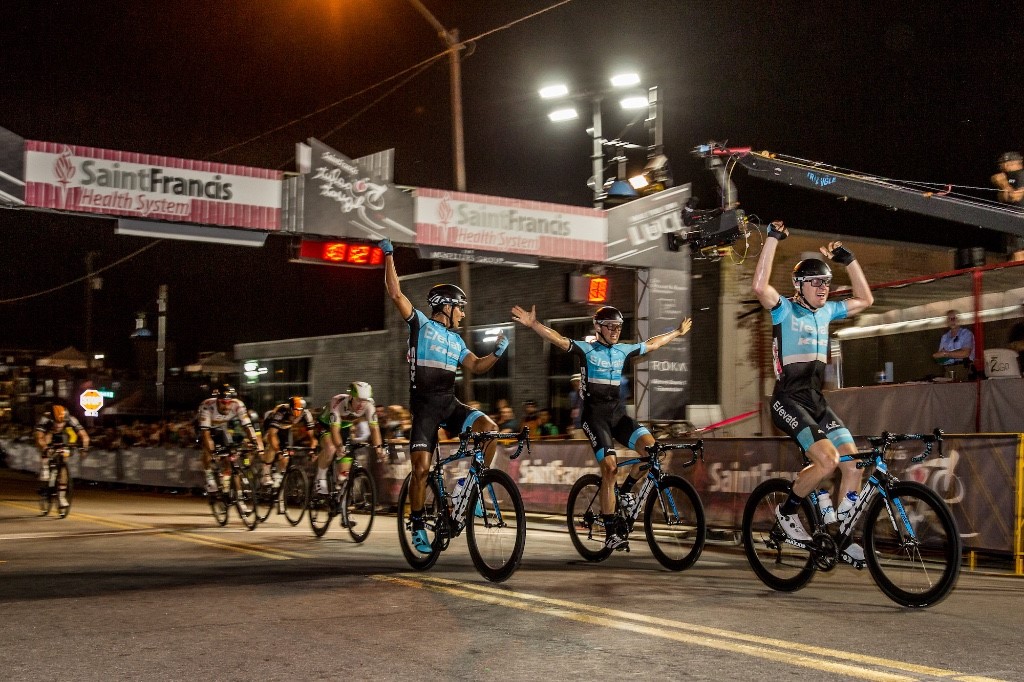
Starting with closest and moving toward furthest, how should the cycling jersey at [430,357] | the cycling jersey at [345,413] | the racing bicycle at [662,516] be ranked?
the racing bicycle at [662,516] → the cycling jersey at [430,357] → the cycling jersey at [345,413]

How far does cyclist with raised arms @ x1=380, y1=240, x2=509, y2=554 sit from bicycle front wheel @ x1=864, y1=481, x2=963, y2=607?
319 centimetres

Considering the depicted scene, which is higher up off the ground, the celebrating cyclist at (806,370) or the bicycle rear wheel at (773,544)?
the celebrating cyclist at (806,370)

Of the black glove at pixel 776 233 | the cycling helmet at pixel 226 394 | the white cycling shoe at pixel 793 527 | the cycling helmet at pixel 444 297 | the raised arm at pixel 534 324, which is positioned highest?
the black glove at pixel 776 233

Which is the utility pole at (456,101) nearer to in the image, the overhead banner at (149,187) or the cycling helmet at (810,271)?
the overhead banner at (149,187)

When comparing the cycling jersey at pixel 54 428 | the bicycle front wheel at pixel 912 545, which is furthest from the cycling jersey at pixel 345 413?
the bicycle front wheel at pixel 912 545

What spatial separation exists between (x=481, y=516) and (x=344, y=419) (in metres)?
6.32

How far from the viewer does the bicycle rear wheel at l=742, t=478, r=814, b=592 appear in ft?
24.8

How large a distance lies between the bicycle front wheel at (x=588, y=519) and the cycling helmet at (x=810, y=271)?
2.67 meters

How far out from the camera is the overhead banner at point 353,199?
18172mm

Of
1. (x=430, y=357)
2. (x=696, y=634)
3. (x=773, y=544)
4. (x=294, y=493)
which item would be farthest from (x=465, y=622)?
(x=294, y=493)

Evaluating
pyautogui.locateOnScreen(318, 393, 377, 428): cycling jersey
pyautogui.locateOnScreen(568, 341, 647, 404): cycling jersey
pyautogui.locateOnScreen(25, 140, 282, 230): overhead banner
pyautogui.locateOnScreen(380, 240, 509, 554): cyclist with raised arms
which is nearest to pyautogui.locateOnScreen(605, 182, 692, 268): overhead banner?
pyautogui.locateOnScreen(25, 140, 282, 230): overhead banner

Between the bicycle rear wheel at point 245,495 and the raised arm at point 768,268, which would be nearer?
the raised arm at point 768,268

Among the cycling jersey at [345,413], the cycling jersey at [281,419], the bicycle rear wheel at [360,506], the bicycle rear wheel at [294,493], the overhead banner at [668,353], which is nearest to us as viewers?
the bicycle rear wheel at [360,506]

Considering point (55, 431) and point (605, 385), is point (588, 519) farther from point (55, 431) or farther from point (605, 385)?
point (55, 431)
